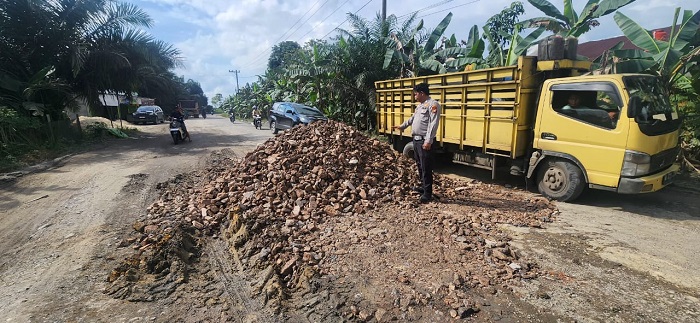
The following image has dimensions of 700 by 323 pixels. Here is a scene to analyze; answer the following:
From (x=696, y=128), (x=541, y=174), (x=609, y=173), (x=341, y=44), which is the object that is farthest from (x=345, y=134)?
(x=341, y=44)

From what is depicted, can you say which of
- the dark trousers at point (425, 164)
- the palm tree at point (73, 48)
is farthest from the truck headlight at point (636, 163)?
the palm tree at point (73, 48)

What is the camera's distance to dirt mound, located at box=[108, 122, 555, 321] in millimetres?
2988

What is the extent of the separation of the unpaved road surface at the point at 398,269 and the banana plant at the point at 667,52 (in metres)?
2.62

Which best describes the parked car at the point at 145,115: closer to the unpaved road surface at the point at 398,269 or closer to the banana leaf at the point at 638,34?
the unpaved road surface at the point at 398,269

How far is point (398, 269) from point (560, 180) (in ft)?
12.8

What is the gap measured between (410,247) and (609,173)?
3.50 meters

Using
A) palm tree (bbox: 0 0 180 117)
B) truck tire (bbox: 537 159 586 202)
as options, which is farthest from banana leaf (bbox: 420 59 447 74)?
palm tree (bbox: 0 0 180 117)

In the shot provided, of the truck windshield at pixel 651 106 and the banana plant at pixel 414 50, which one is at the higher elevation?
the banana plant at pixel 414 50

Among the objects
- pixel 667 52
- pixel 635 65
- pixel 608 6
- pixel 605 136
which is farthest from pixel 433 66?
pixel 605 136

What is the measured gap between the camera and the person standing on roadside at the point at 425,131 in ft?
16.7

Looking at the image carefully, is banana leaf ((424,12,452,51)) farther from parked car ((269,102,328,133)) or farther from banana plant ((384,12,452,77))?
parked car ((269,102,328,133))

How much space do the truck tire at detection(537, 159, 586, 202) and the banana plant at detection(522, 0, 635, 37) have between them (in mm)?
4592

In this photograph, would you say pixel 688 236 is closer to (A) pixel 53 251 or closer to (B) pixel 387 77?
(A) pixel 53 251

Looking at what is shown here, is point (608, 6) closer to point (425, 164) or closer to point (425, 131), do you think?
point (425, 131)
